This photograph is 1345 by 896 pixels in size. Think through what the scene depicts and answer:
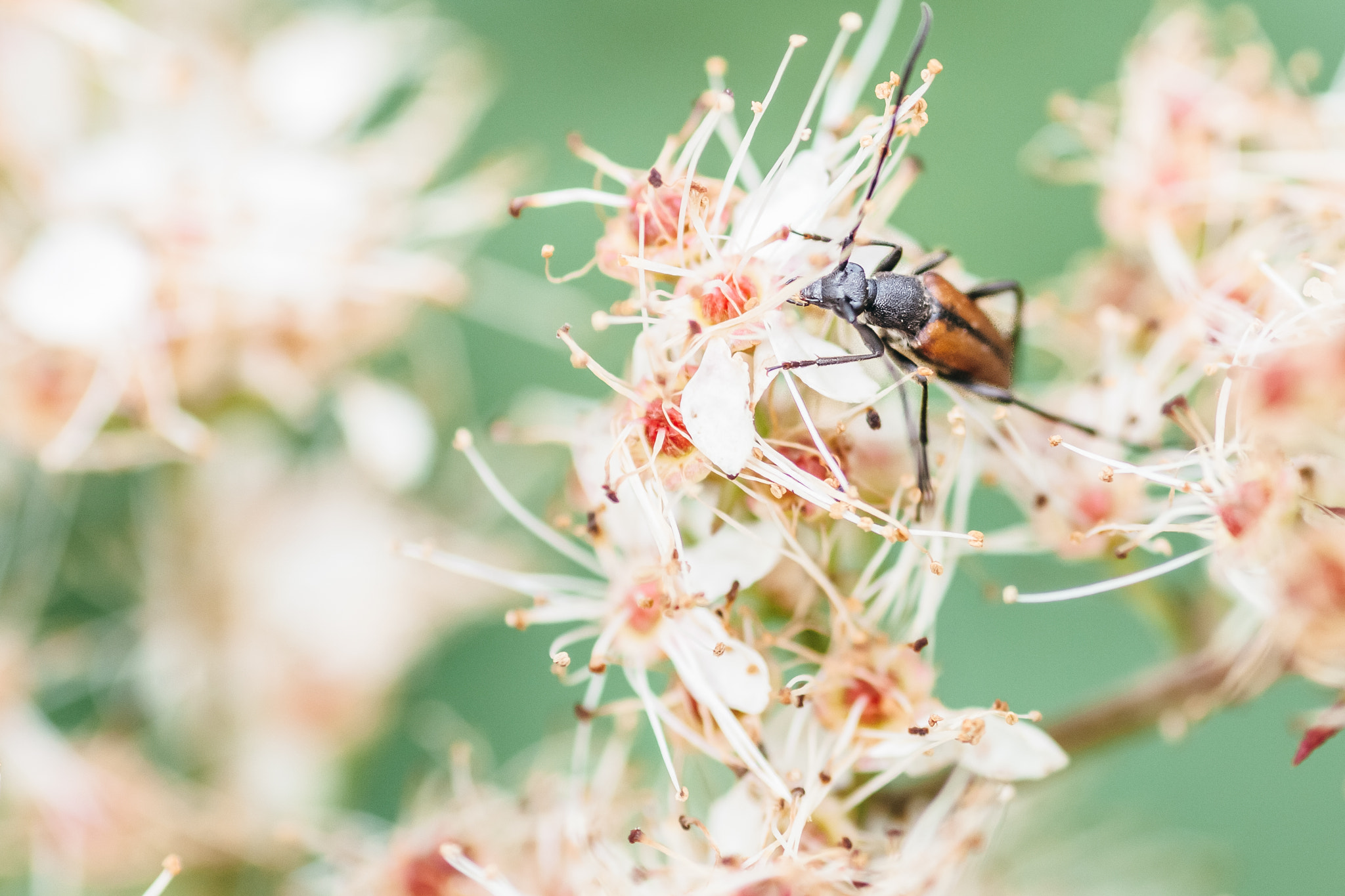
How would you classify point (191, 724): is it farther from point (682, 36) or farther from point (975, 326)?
point (682, 36)

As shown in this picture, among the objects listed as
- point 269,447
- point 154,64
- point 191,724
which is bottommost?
point 191,724

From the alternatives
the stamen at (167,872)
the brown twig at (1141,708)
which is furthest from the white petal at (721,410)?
the stamen at (167,872)

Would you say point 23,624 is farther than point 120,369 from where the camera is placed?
Yes

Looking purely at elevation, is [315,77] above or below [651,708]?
above

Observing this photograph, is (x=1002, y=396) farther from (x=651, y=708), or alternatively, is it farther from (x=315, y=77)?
(x=315, y=77)

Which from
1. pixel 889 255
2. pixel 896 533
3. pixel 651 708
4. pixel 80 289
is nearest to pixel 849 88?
pixel 889 255

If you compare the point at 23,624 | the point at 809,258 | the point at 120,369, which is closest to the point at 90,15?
the point at 120,369

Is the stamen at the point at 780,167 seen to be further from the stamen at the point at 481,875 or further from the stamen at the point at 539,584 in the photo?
the stamen at the point at 481,875
